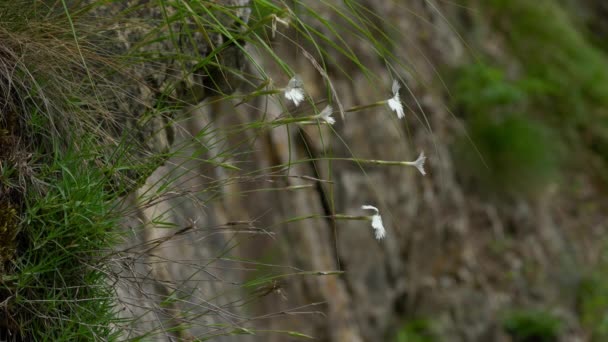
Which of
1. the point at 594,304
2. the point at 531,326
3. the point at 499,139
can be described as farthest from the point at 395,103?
the point at 594,304

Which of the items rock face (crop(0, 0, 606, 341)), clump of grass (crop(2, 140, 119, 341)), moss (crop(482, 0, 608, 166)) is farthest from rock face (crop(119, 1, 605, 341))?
clump of grass (crop(2, 140, 119, 341))

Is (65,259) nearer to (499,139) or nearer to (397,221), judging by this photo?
(397,221)

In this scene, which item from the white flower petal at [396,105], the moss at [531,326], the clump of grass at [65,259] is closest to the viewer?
the clump of grass at [65,259]

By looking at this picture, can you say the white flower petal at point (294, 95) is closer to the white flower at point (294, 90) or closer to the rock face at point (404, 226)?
the white flower at point (294, 90)

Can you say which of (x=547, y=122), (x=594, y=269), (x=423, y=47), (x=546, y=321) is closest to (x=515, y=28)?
(x=547, y=122)

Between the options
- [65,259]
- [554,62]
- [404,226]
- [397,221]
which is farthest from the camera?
[554,62]

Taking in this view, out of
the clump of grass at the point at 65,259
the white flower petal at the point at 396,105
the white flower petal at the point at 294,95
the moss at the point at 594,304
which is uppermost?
the white flower petal at the point at 294,95

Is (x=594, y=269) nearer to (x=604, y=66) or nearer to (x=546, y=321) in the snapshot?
(x=546, y=321)

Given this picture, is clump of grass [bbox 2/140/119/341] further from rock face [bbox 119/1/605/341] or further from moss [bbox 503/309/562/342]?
moss [bbox 503/309/562/342]

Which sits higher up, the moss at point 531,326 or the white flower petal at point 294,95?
the white flower petal at point 294,95

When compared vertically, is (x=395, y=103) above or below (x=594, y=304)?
above

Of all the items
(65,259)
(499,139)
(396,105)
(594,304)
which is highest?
(396,105)

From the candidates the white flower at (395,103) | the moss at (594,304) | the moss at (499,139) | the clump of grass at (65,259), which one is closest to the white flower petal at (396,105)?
the white flower at (395,103)

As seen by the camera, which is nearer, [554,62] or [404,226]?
[404,226]
